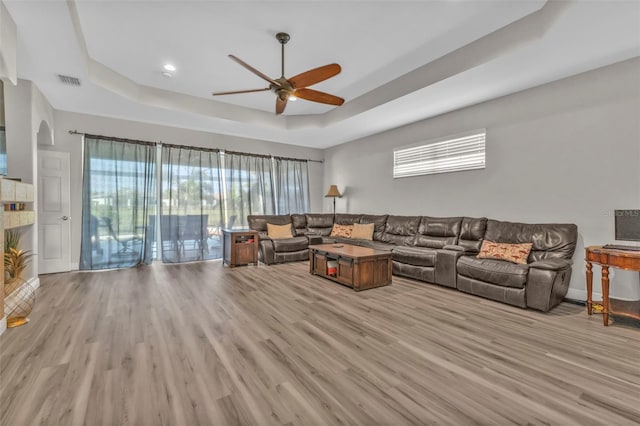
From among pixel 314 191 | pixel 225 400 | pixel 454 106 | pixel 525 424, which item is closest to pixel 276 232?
pixel 314 191

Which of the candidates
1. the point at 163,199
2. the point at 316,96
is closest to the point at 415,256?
the point at 316,96

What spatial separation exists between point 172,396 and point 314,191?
6.61 metres

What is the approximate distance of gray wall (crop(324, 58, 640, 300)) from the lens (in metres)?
3.22

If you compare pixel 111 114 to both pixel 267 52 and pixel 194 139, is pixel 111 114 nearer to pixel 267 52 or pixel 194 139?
pixel 194 139

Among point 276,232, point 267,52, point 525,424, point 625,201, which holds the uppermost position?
point 267,52

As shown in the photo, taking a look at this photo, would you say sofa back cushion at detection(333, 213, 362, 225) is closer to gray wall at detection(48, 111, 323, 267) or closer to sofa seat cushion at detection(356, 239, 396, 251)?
sofa seat cushion at detection(356, 239, 396, 251)

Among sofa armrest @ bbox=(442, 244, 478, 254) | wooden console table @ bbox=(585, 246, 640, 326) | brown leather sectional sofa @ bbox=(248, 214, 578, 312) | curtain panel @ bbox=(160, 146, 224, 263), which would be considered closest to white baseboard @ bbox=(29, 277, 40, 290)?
curtain panel @ bbox=(160, 146, 224, 263)

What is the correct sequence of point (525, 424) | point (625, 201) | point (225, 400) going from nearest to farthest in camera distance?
point (525, 424) < point (225, 400) < point (625, 201)

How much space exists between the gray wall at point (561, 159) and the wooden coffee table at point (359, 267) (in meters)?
1.80

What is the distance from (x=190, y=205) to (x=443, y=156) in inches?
201

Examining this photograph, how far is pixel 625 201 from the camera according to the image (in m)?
3.19

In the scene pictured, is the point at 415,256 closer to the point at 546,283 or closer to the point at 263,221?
the point at 546,283

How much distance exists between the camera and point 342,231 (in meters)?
6.50

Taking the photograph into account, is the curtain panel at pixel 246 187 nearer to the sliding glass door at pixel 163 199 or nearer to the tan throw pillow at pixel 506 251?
the sliding glass door at pixel 163 199
